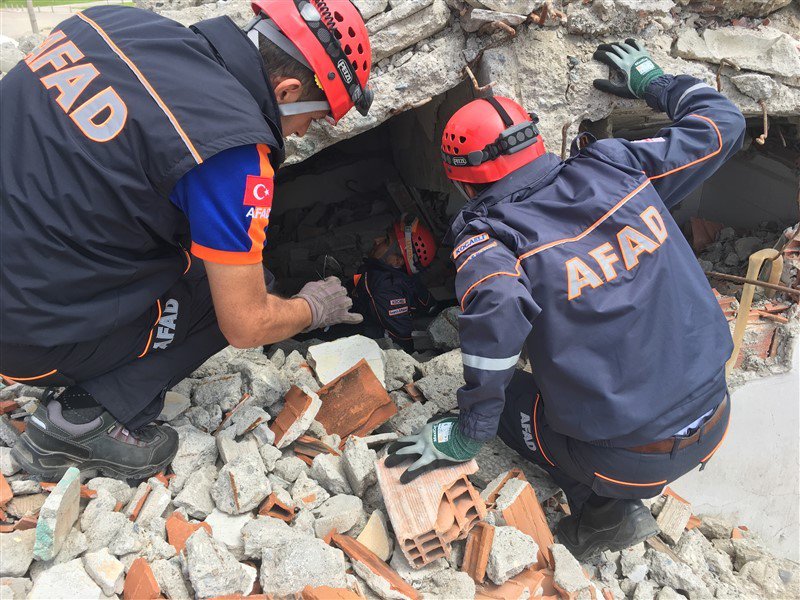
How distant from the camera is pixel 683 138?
8.53 ft

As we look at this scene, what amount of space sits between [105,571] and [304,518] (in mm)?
708

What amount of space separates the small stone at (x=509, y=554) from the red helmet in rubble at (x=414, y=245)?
2.90m

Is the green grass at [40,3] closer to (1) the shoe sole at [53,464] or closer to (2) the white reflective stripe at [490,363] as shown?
(1) the shoe sole at [53,464]

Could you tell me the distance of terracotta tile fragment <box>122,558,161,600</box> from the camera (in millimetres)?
1980

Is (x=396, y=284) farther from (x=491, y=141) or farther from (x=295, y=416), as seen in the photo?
(x=491, y=141)

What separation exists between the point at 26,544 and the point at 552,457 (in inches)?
84.4

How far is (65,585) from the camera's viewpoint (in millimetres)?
1950

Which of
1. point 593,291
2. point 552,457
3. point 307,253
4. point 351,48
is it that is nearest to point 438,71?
point 351,48

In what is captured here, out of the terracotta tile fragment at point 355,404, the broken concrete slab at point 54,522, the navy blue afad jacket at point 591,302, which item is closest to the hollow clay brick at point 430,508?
the navy blue afad jacket at point 591,302

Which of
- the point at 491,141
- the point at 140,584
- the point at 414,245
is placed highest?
the point at 491,141

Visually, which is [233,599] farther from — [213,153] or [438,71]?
[438,71]

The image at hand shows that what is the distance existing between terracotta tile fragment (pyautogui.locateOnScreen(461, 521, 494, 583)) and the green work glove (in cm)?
233

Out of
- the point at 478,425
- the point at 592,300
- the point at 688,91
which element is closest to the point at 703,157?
the point at 688,91

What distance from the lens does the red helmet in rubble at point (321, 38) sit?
209 centimetres
